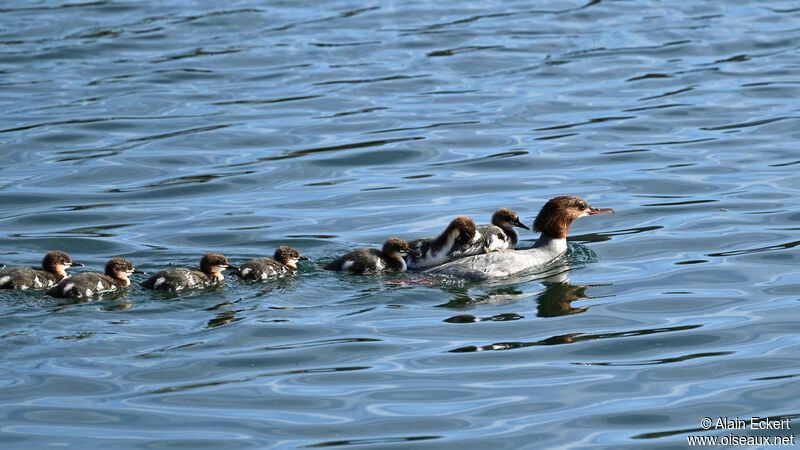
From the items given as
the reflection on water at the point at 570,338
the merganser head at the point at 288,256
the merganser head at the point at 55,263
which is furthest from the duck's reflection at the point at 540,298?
the merganser head at the point at 55,263

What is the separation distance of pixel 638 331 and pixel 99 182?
6660 mm

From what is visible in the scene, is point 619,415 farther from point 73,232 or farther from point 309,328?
point 73,232

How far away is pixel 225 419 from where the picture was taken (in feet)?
22.7

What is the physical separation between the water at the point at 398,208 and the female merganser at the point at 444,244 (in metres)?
0.48

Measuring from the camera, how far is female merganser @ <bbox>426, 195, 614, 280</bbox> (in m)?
9.70

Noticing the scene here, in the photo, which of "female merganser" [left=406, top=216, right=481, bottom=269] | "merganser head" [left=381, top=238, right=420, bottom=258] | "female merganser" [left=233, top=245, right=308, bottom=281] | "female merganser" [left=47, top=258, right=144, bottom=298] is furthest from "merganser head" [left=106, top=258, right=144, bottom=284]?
"female merganser" [left=406, top=216, right=481, bottom=269]

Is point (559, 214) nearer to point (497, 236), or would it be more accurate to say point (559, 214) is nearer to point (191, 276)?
point (497, 236)

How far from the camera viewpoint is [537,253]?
33.3 ft

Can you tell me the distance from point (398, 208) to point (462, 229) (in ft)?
7.22

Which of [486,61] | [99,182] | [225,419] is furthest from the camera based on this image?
[486,61]

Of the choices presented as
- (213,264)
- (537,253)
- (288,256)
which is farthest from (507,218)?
(213,264)

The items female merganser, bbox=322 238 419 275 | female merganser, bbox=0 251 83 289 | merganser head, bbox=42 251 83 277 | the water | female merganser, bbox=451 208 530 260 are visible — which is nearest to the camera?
the water

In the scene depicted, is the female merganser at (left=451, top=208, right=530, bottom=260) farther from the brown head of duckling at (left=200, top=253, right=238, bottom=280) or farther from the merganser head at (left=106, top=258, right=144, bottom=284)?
the merganser head at (left=106, top=258, right=144, bottom=284)

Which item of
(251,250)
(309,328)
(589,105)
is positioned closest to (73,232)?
(251,250)
